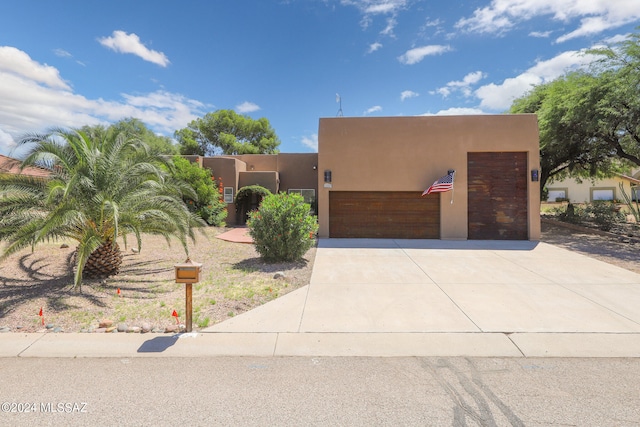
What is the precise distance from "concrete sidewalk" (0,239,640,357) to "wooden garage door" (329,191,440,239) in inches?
202

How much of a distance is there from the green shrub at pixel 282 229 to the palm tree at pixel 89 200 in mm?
2001

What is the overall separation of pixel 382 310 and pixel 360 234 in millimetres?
8243

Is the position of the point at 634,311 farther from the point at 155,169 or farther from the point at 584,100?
the point at 584,100

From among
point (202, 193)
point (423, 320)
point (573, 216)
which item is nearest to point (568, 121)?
point (573, 216)

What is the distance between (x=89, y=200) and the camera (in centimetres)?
593

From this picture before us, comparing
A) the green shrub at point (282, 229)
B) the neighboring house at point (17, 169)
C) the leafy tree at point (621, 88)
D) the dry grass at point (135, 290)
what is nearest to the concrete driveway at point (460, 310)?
the dry grass at point (135, 290)

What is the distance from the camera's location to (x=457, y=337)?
407cm

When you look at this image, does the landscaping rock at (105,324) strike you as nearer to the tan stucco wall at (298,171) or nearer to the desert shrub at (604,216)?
the tan stucco wall at (298,171)

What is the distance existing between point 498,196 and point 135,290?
13292 mm

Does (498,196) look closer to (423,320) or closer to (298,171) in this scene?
(423,320)

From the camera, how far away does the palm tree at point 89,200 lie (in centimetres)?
539

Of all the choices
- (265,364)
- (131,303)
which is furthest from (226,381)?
(131,303)

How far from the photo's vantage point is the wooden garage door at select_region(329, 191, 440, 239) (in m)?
13.0

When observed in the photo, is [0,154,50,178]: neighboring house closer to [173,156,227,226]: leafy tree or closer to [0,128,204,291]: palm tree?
[0,128,204,291]: palm tree
